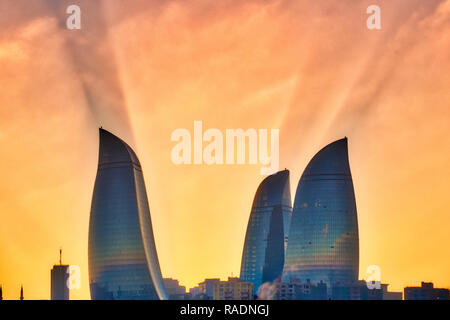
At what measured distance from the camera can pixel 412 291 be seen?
19750 cm
